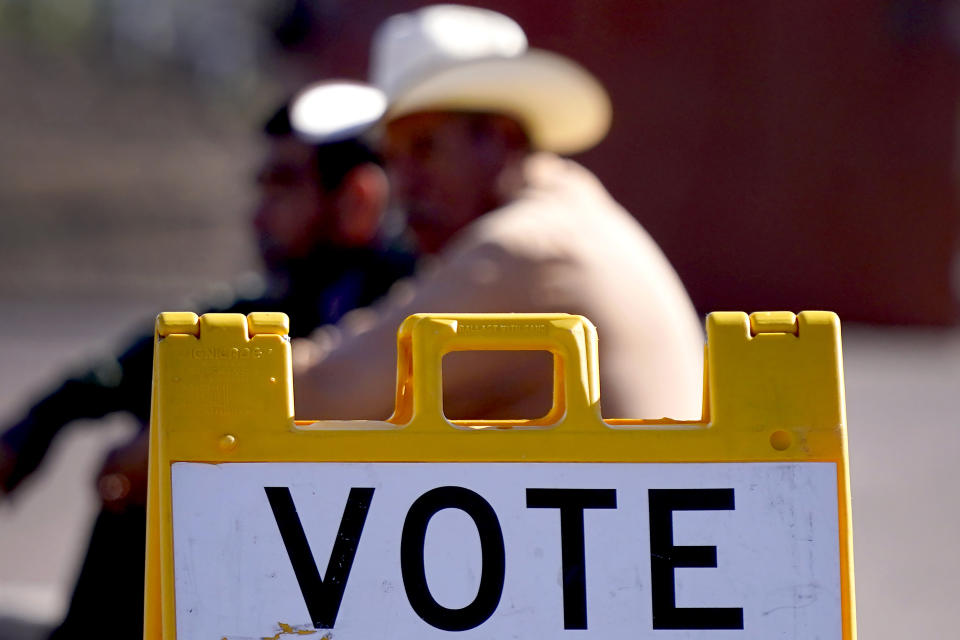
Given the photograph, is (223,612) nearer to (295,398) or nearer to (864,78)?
(295,398)

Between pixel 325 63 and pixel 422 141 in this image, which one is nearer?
pixel 422 141

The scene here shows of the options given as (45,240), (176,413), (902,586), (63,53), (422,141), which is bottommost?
(902,586)

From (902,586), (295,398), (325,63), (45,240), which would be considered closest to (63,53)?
(45,240)

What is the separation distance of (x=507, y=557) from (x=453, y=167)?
116 centimetres

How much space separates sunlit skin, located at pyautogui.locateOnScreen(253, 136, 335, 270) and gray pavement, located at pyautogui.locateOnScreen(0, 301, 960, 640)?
2.50ft

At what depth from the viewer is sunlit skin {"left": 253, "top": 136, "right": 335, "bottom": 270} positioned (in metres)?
3.33

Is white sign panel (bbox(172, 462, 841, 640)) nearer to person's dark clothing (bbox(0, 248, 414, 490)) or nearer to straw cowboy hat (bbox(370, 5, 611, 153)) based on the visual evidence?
straw cowboy hat (bbox(370, 5, 611, 153))

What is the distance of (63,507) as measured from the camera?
6.33m

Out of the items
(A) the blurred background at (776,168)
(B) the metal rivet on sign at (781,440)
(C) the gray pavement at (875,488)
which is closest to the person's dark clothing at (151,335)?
(C) the gray pavement at (875,488)

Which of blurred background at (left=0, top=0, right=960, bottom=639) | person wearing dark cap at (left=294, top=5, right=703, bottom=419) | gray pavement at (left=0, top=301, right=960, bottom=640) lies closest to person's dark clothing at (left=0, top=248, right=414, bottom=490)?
gray pavement at (left=0, top=301, right=960, bottom=640)

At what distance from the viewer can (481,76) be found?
2.54 m

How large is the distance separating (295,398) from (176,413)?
430 mm

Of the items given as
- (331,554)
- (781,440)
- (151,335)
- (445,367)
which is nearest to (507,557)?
(331,554)

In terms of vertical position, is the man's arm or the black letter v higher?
the man's arm
